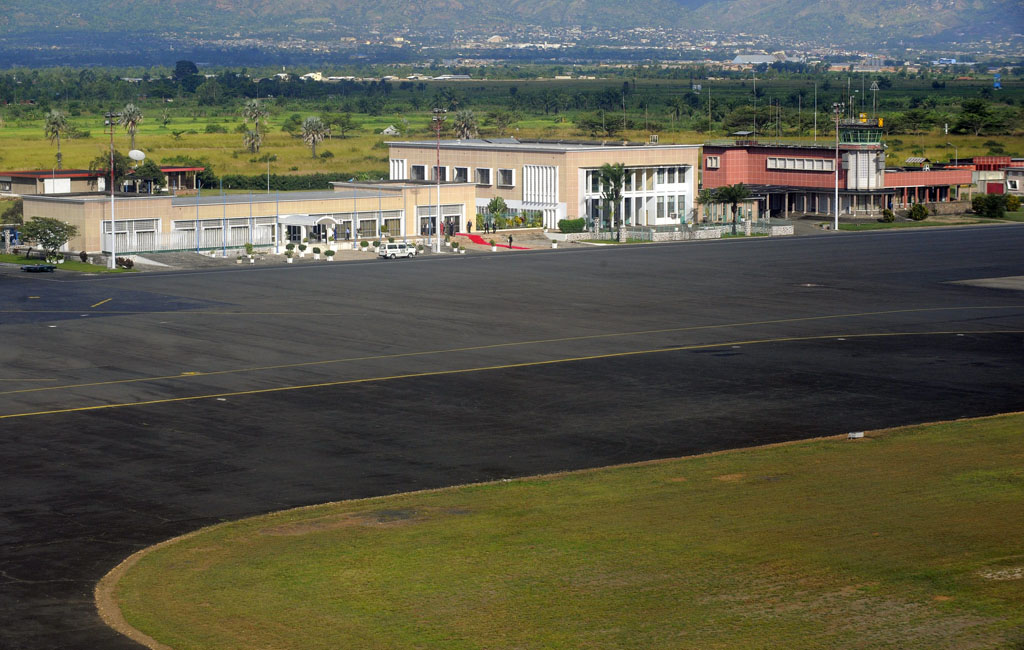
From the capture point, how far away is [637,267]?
108688 millimetres

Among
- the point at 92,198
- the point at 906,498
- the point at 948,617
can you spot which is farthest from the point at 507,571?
the point at 92,198

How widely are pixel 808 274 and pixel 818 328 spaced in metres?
28.6

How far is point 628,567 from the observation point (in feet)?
101

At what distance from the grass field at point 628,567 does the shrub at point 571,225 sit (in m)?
98.5

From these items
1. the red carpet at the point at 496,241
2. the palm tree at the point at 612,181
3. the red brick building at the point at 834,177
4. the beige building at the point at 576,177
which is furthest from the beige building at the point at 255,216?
the red brick building at the point at 834,177

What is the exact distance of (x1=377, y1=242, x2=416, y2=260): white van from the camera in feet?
387

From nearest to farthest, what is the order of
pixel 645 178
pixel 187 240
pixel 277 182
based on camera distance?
pixel 187 240 < pixel 645 178 < pixel 277 182

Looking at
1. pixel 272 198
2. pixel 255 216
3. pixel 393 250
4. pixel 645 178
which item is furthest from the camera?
pixel 645 178

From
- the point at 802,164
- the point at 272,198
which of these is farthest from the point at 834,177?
the point at 272,198

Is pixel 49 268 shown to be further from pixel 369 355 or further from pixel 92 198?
pixel 369 355

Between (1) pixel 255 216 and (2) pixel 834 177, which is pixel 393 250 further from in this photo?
(2) pixel 834 177

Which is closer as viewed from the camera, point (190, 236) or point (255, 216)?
point (190, 236)

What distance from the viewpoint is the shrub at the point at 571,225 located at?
455ft

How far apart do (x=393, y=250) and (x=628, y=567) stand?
294ft
